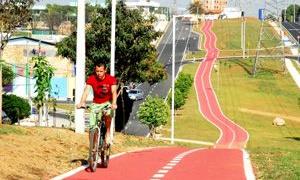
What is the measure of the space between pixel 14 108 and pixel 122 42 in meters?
13.0

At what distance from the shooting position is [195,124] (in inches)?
2768

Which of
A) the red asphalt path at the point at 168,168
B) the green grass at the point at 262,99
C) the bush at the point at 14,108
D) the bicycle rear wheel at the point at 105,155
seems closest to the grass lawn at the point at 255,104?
the green grass at the point at 262,99

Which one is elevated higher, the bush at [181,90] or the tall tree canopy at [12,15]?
the tall tree canopy at [12,15]

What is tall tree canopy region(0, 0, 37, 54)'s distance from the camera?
1147 inches

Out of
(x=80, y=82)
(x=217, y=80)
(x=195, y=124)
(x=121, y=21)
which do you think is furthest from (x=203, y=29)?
(x=80, y=82)

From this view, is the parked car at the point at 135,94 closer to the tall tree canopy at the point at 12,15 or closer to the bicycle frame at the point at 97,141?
the tall tree canopy at the point at 12,15

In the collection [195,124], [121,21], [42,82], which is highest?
A: [121,21]

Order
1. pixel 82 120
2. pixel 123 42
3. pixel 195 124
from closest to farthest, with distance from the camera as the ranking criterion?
pixel 82 120 < pixel 123 42 < pixel 195 124

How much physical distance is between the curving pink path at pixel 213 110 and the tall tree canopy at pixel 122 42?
12478mm

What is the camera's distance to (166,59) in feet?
420

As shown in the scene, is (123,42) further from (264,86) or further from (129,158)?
(264,86)

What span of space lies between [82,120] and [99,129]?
754cm

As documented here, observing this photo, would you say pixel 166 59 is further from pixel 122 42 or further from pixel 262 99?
pixel 122 42

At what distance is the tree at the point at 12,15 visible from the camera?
29.1 m
